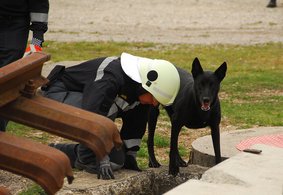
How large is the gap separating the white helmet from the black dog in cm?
10

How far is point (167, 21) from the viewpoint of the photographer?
25672 mm

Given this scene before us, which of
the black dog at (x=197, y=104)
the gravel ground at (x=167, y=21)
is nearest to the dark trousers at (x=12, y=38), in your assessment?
the black dog at (x=197, y=104)

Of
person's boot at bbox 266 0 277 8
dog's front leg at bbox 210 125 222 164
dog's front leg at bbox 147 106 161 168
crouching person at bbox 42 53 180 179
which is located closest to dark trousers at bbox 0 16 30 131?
crouching person at bbox 42 53 180 179

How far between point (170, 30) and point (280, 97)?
38.0ft

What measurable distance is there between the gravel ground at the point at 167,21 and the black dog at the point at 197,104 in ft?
43.9

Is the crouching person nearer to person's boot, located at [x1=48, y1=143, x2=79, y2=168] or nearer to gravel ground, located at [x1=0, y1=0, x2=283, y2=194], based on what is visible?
person's boot, located at [x1=48, y1=143, x2=79, y2=168]

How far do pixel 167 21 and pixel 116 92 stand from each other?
19011 millimetres

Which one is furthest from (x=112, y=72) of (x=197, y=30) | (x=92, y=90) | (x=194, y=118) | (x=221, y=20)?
(x=221, y=20)

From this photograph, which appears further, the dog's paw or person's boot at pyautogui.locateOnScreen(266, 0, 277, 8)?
person's boot at pyautogui.locateOnScreen(266, 0, 277, 8)

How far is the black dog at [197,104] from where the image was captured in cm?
682

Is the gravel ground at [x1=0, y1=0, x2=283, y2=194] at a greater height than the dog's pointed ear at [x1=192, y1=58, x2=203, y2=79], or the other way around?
the dog's pointed ear at [x1=192, y1=58, x2=203, y2=79]

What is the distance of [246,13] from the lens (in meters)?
27.0

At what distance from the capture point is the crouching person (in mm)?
6738

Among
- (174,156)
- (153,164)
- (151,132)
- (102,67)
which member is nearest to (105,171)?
(174,156)
